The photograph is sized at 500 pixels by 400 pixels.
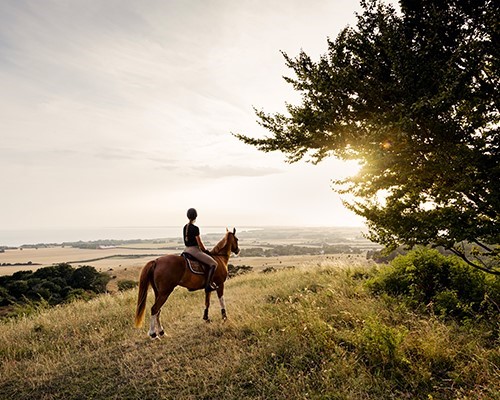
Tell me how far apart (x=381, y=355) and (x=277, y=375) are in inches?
71.9

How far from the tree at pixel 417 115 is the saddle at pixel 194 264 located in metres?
4.41

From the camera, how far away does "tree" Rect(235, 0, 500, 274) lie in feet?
17.4

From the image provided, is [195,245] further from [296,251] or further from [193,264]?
[296,251]

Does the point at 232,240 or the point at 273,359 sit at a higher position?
the point at 232,240

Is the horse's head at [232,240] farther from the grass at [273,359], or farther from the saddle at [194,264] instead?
the grass at [273,359]

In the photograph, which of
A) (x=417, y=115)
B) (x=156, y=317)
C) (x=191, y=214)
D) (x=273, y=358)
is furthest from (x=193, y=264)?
(x=417, y=115)

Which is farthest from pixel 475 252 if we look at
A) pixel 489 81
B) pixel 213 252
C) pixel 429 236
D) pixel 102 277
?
pixel 102 277

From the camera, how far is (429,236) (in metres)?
5.89

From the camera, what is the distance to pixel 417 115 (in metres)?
5.35

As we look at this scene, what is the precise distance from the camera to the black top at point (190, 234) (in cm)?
872

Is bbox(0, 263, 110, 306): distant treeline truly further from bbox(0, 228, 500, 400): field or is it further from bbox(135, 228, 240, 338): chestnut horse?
bbox(135, 228, 240, 338): chestnut horse

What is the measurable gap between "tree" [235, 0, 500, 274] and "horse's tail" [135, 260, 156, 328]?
211 inches

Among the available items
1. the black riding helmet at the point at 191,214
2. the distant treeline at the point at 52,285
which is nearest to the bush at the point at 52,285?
the distant treeline at the point at 52,285

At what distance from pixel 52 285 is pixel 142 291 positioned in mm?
17893
